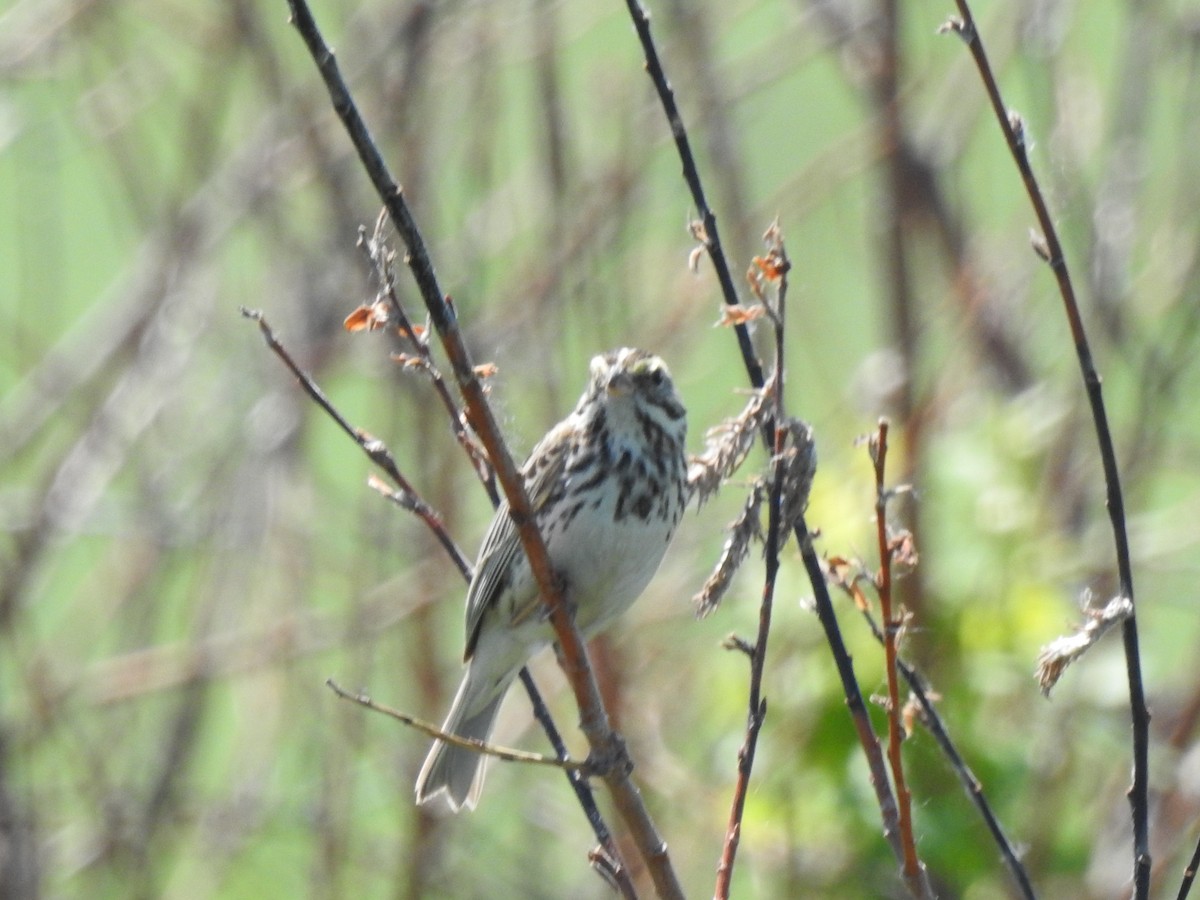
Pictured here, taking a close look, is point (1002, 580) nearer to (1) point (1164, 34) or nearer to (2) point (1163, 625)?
(1) point (1164, 34)

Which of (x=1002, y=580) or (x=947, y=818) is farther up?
(x=1002, y=580)

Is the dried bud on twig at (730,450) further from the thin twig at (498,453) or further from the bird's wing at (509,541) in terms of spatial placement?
the bird's wing at (509,541)

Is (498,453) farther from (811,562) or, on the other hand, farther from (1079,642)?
(1079,642)

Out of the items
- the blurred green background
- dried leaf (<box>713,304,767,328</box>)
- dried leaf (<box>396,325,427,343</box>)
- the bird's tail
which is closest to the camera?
dried leaf (<box>713,304,767,328</box>)

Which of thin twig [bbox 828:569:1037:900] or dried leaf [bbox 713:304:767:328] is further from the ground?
dried leaf [bbox 713:304:767:328]

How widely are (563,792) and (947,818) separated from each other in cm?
253

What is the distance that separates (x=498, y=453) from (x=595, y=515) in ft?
4.51

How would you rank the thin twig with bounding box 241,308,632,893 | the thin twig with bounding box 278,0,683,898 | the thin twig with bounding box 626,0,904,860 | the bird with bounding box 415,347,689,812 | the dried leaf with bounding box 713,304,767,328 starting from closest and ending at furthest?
the thin twig with bounding box 278,0,683,898 < the dried leaf with bounding box 713,304,767,328 < the thin twig with bounding box 626,0,904,860 < the thin twig with bounding box 241,308,632,893 < the bird with bounding box 415,347,689,812

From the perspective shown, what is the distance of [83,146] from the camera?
241 inches

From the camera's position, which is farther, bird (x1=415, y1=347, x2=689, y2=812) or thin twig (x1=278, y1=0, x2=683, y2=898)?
bird (x1=415, y1=347, x2=689, y2=812)

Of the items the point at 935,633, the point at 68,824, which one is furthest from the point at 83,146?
the point at 935,633

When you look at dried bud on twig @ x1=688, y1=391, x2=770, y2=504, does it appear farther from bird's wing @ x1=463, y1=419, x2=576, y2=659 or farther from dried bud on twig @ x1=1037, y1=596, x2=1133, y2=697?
bird's wing @ x1=463, y1=419, x2=576, y2=659

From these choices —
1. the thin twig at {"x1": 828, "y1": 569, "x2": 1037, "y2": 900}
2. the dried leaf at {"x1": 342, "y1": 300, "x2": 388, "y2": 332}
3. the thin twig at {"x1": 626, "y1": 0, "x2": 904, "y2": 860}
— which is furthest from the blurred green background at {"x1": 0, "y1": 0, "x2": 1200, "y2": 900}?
the dried leaf at {"x1": 342, "y1": 300, "x2": 388, "y2": 332}

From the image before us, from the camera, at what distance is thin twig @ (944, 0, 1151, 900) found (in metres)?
2.15
